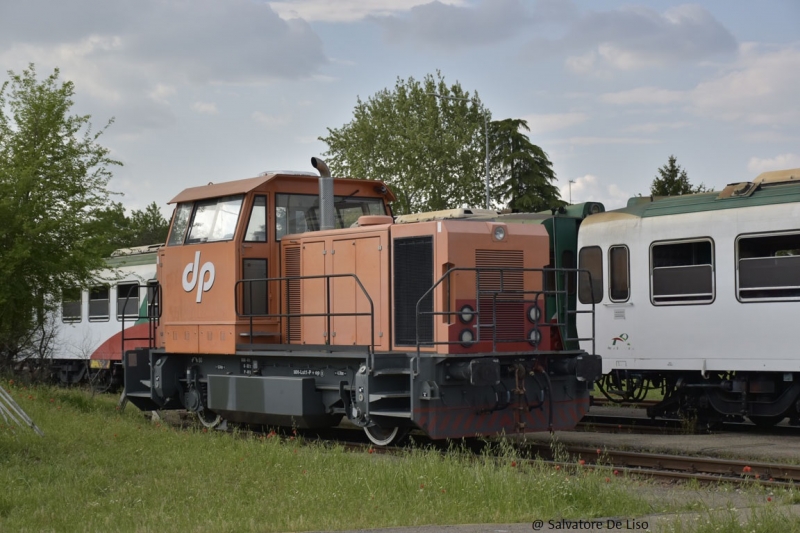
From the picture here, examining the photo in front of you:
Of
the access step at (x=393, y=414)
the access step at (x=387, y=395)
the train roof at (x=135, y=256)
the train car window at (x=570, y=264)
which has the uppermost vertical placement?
the train roof at (x=135, y=256)

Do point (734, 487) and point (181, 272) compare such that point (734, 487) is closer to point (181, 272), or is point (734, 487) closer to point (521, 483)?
point (521, 483)

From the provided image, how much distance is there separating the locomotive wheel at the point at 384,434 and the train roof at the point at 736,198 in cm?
544

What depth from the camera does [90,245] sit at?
59.9 ft

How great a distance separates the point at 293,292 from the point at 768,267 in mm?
6423

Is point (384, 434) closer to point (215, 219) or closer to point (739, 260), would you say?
point (215, 219)

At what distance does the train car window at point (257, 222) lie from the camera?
13.1 metres

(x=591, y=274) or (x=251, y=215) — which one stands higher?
(x=251, y=215)

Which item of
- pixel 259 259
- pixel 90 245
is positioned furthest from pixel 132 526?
pixel 90 245

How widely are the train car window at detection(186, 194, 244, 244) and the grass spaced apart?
316 cm

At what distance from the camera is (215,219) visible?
13586 mm

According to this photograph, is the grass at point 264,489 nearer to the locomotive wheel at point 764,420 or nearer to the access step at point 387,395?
the access step at point 387,395

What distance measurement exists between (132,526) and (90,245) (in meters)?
11.8

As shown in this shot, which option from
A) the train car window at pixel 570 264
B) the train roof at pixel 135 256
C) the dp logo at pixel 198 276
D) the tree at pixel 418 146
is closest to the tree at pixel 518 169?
the tree at pixel 418 146

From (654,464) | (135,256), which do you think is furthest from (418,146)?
(654,464)
